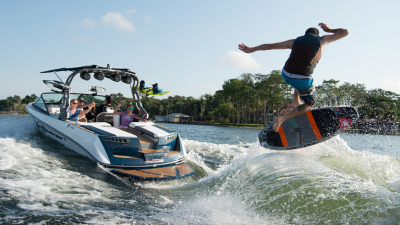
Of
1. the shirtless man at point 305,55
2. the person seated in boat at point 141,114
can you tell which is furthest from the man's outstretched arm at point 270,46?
the person seated in boat at point 141,114

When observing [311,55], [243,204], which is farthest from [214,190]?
[311,55]

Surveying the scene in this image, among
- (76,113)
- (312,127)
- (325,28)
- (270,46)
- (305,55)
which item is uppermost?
(325,28)

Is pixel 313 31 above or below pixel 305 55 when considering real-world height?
above

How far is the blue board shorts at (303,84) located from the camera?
14.4ft

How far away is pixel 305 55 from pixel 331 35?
0.48 meters

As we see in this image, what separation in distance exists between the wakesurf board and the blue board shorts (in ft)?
3.17

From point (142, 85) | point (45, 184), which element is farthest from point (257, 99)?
point (45, 184)

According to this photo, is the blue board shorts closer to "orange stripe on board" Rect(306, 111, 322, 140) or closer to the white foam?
"orange stripe on board" Rect(306, 111, 322, 140)

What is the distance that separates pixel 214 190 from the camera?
16.4ft

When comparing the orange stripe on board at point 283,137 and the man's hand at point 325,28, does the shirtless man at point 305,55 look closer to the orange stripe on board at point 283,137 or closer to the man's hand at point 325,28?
the man's hand at point 325,28

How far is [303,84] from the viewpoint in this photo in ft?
14.5

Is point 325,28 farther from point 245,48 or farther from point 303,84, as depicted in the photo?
point 245,48

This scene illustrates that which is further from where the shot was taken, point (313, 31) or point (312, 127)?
point (312, 127)

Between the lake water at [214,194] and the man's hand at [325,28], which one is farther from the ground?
the man's hand at [325,28]
